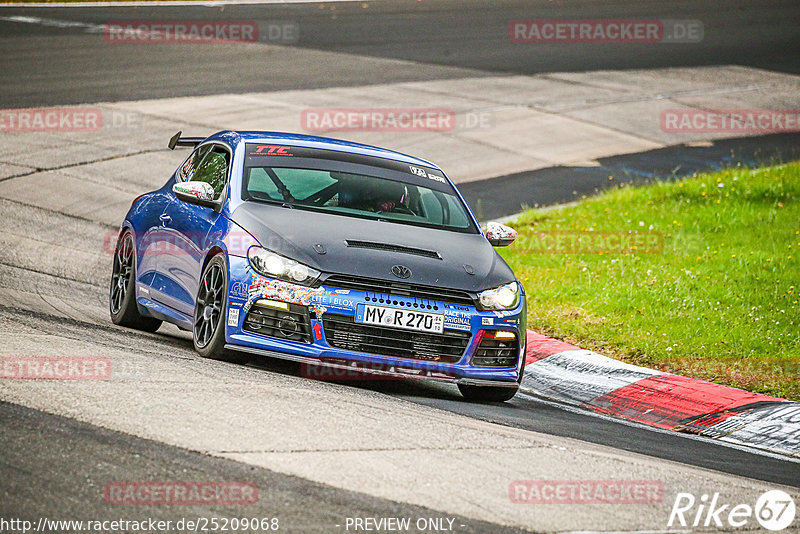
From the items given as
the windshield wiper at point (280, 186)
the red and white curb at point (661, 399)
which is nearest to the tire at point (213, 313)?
the windshield wiper at point (280, 186)

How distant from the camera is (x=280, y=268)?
7.30 meters

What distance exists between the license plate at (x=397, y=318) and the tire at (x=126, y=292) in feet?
8.77

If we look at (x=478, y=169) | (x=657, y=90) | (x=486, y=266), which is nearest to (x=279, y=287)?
(x=486, y=266)

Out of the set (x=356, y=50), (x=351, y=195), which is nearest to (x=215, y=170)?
(x=351, y=195)

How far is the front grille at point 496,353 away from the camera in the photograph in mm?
7633

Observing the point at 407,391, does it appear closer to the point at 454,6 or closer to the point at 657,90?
the point at 657,90

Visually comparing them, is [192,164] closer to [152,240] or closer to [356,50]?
[152,240]

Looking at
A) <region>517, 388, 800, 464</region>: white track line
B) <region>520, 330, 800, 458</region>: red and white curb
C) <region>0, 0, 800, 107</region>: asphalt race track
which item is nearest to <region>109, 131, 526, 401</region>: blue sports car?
<region>517, 388, 800, 464</region>: white track line

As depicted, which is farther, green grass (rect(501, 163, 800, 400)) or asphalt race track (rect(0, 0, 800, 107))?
asphalt race track (rect(0, 0, 800, 107))

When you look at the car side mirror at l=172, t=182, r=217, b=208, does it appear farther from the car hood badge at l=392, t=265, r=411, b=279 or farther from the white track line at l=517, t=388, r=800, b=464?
the white track line at l=517, t=388, r=800, b=464

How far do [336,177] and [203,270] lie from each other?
1.26 m

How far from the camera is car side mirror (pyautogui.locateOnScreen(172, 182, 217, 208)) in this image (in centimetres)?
822

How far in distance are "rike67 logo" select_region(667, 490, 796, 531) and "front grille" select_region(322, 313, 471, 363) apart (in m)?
2.26

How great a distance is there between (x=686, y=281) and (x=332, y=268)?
206 inches
